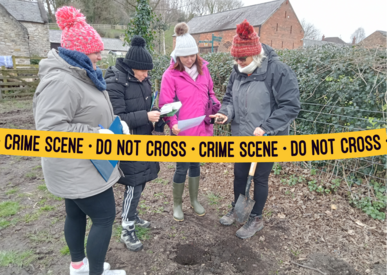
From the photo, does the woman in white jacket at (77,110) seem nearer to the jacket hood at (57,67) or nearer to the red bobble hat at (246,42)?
the jacket hood at (57,67)

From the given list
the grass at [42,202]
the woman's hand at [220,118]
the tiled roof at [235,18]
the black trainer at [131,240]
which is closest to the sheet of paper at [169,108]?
the woman's hand at [220,118]

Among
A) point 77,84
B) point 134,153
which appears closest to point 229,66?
point 134,153

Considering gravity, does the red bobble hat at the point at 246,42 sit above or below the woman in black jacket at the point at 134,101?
above

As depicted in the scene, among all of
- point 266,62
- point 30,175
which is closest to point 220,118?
point 266,62

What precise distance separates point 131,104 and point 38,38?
32.1 metres

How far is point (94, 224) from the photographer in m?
1.82

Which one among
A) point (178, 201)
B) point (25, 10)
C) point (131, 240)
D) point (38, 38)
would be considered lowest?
point (131, 240)

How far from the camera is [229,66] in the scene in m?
5.03

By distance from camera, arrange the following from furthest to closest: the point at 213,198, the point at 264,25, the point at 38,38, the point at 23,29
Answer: the point at 264,25 → the point at 38,38 → the point at 23,29 → the point at 213,198

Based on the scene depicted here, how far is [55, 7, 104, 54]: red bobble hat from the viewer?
1.63m

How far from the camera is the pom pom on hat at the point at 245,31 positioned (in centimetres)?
230

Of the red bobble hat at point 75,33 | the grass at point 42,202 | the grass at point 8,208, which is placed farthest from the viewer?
the grass at point 42,202

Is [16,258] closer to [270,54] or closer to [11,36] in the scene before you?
[270,54]

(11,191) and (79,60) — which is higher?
(79,60)
